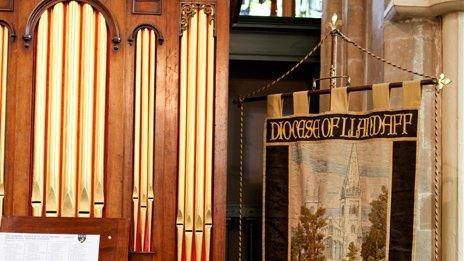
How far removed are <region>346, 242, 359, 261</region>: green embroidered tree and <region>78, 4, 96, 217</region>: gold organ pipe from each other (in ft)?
5.60

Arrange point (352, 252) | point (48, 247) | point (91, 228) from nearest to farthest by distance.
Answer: point (48, 247) < point (91, 228) < point (352, 252)

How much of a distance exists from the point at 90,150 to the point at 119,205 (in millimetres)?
387

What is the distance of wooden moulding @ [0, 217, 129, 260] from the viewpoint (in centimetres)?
439

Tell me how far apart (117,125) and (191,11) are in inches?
34.5

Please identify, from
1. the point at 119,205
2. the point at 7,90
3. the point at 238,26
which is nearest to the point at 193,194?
the point at 119,205

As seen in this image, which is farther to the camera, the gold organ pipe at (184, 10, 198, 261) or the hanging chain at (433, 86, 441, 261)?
the hanging chain at (433, 86, 441, 261)

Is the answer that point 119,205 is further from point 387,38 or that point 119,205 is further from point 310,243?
point 387,38

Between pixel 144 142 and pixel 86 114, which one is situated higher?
pixel 86 114

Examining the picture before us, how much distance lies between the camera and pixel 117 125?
15.2 ft

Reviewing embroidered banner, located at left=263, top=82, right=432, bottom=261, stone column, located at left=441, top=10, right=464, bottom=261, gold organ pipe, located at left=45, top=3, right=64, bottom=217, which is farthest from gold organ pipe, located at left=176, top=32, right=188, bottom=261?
stone column, located at left=441, top=10, right=464, bottom=261

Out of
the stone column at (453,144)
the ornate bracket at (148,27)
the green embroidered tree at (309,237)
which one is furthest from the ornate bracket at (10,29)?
the stone column at (453,144)

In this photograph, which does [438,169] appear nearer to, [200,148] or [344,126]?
[344,126]

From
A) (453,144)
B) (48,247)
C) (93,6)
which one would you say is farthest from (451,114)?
(48,247)

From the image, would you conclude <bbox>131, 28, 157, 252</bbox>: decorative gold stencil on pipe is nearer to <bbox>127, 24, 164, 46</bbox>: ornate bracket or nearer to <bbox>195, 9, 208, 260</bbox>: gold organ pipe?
<bbox>127, 24, 164, 46</bbox>: ornate bracket
